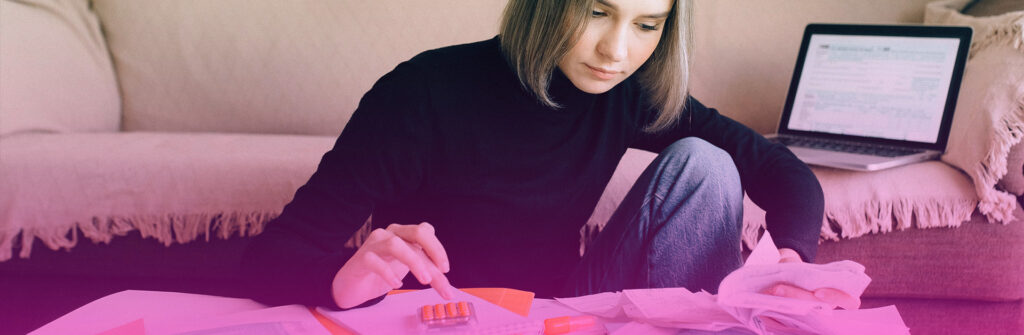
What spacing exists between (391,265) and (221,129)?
3.38 ft

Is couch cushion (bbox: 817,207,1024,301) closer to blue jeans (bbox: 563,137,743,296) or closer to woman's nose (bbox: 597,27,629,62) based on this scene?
blue jeans (bbox: 563,137,743,296)

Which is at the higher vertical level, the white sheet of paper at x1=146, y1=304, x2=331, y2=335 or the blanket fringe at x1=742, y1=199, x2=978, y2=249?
the white sheet of paper at x1=146, y1=304, x2=331, y2=335

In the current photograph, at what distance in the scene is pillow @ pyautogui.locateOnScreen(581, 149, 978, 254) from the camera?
1.05m

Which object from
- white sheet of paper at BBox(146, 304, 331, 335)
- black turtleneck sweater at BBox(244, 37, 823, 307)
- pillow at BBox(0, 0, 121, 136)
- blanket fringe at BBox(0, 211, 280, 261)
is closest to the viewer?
white sheet of paper at BBox(146, 304, 331, 335)

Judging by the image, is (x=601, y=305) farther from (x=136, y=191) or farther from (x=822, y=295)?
(x=136, y=191)

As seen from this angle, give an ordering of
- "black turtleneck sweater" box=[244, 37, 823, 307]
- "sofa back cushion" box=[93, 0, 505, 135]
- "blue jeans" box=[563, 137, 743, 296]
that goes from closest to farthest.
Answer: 1. "black turtleneck sweater" box=[244, 37, 823, 307]
2. "blue jeans" box=[563, 137, 743, 296]
3. "sofa back cushion" box=[93, 0, 505, 135]

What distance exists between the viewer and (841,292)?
21.3 inches

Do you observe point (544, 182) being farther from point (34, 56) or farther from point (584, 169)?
point (34, 56)

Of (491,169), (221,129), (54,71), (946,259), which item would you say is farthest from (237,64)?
(946,259)

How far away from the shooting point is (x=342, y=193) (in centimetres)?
62

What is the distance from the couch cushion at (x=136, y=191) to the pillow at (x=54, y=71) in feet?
0.32

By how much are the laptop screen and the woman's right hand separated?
1015 mm

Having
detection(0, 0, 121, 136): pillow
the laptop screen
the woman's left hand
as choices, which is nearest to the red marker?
the woman's left hand

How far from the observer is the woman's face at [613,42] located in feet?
2.25
